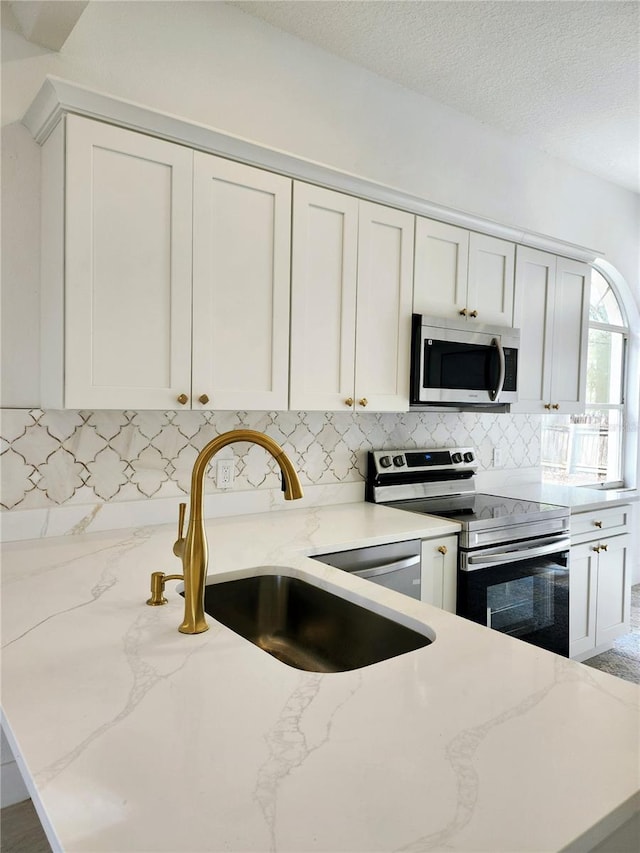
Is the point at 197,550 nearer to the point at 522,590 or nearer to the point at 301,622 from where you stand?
the point at 301,622

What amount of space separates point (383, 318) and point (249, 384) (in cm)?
72

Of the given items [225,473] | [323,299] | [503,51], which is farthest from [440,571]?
[503,51]

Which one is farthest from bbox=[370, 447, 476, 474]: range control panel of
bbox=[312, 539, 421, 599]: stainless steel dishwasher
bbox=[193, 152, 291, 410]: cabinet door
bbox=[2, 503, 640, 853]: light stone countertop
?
bbox=[2, 503, 640, 853]: light stone countertop

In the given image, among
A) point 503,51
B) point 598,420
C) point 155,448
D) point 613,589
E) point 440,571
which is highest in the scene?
point 503,51

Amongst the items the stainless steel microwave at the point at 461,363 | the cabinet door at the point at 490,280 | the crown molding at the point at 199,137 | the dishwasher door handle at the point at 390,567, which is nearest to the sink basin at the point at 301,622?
the dishwasher door handle at the point at 390,567

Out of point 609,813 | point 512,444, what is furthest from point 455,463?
point 609,813

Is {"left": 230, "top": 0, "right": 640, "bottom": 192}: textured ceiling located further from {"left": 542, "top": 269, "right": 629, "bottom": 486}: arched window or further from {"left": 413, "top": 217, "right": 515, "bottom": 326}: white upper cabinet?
{"left": 542, "top": 269, "right": 629, "bottom": 486}: arched window

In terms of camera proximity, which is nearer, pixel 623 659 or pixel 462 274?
pixel 462 274

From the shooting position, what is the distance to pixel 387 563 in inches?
86.2

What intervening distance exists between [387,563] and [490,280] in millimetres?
1549

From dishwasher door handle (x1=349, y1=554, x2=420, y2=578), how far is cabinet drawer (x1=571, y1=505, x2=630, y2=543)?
45.9 inches

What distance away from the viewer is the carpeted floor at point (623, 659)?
123 inches

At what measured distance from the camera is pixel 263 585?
1.73m

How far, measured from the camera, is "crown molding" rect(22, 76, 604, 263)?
176 centimetres
